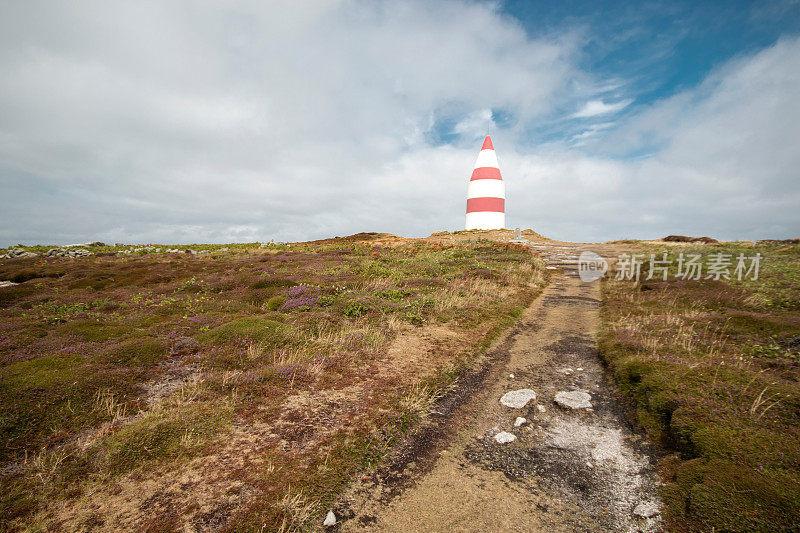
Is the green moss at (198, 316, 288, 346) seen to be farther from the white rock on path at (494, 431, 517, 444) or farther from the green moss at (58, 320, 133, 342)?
the white rock on path at (494, 431, 517, 444)

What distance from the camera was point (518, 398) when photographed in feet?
25.7

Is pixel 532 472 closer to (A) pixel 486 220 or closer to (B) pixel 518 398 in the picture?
(B) pixel 518 398

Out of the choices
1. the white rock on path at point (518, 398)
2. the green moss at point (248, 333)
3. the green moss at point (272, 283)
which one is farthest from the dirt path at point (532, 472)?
the green moss at point (272, 283)

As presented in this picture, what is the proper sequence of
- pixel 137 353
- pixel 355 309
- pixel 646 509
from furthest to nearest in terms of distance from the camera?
pixel 355 309
pixel 137 353
pixel 646 509

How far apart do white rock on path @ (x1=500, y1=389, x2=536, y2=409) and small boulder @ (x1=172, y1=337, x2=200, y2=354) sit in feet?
28.3

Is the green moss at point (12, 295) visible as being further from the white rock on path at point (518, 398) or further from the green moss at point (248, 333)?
the white rock on path at point (518, 398)

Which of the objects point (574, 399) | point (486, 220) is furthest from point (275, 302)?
point (486, 220)

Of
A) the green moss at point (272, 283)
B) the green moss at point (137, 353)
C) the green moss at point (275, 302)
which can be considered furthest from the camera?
the green moss at point (272, 283)

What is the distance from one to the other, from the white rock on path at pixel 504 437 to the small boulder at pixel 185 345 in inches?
332

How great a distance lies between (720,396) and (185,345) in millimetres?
13046

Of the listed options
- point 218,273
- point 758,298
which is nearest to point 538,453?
point 758,298

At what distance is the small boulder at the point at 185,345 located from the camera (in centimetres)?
938

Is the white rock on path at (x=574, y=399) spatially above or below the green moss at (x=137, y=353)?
below

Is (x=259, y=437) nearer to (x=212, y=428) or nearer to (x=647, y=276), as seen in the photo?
(x=212, y=428)
